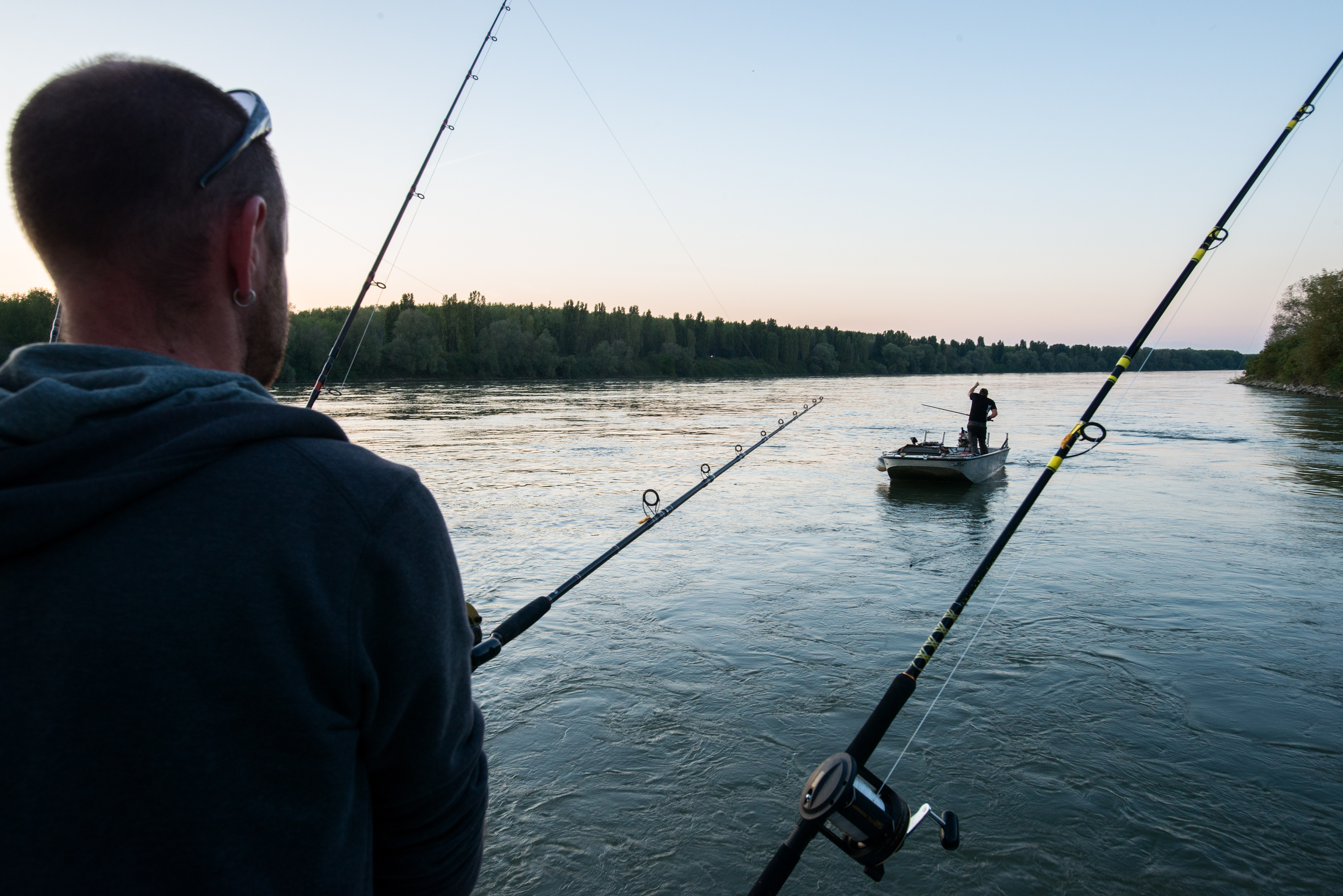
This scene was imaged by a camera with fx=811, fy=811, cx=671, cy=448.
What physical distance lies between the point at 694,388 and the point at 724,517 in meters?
65.8

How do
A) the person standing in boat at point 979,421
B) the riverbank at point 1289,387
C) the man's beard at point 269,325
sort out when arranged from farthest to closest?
the riverbank at point 1289,387, the person standing in boat at point 979,421, the man's beard at point 269,325

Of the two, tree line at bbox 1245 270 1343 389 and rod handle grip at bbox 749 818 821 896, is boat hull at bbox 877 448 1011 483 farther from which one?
tree line at bbox 1245 270 1343 389

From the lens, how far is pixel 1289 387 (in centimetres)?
8300

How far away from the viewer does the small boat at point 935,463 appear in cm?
1933

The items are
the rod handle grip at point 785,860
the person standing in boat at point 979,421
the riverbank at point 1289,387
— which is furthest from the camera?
the riverbank at point 1289,387

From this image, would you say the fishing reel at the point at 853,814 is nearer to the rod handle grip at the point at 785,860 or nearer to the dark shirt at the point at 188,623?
the rod handle grip at the point at 785,860

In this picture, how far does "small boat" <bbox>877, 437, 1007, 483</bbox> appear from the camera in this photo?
63.4ft

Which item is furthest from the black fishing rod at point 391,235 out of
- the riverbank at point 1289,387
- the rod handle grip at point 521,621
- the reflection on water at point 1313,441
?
the riverbank at point 1289,387

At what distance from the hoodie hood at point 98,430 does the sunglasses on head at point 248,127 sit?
31 cm

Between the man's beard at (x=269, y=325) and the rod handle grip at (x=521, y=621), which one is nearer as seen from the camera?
the man's beard at (x=269, y=325)

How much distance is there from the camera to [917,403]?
63.3 m

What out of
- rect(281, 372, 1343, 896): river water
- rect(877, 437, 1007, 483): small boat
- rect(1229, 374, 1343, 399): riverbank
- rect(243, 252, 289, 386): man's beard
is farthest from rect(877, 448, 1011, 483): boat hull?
rect(1229, 374, 1343, 399): riverbank

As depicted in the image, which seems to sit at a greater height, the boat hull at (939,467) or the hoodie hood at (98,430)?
the hoodie hood at (98,430)

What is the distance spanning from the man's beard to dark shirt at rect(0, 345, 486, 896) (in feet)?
0.69
